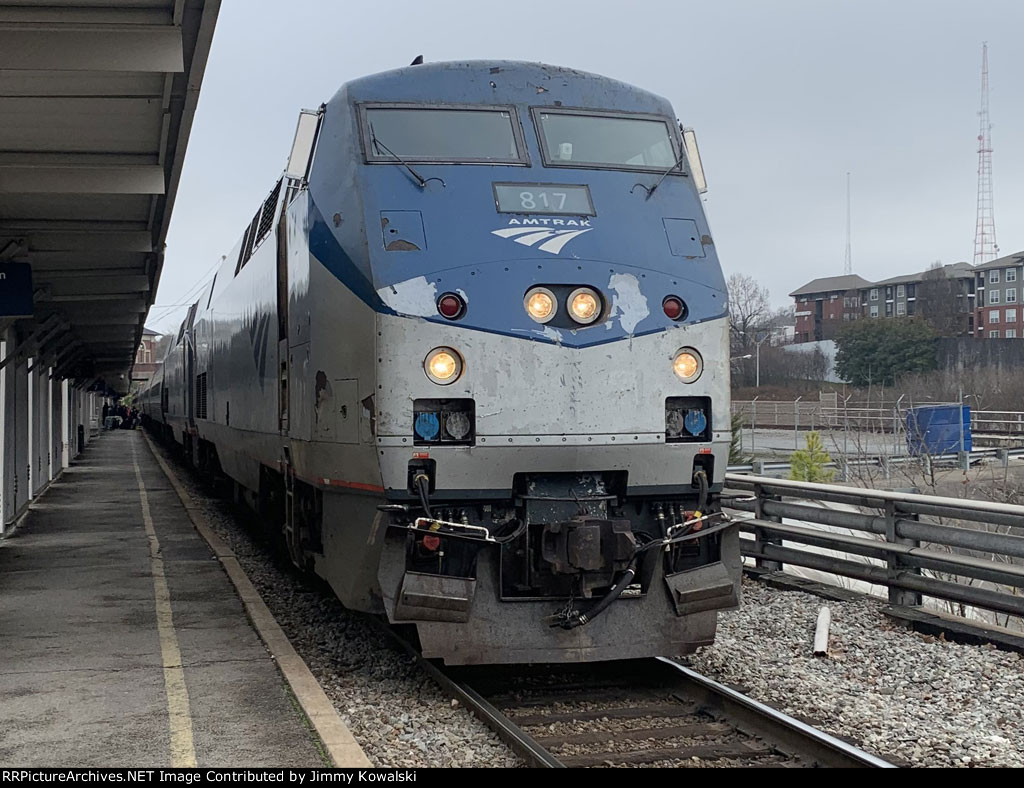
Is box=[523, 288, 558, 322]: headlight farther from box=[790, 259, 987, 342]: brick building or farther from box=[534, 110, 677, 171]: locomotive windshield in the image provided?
box=[790, 259, 987, 342]: brick building

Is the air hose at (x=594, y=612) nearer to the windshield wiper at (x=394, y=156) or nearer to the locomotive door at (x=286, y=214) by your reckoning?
the windshield wiper at (x=394, y=156)

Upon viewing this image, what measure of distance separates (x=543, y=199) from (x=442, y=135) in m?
0.80

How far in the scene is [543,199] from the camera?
6965 mm

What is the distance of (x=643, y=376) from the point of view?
6664 mm

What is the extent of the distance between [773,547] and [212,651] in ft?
17.5

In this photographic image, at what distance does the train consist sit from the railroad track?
309 millimetres

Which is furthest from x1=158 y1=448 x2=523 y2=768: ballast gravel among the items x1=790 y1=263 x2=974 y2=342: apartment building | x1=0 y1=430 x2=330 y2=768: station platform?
x1=790 y1=263 x2=974 y2=342: apartment building

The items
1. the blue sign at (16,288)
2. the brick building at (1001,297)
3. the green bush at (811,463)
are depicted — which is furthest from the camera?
the brick building at (1001,297)

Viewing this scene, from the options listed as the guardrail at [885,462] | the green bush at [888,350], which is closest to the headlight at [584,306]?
the guardrail at [885,462]

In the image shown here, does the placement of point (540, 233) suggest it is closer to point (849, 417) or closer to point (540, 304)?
point (540, 304)

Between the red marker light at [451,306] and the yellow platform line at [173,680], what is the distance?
2.59 meters

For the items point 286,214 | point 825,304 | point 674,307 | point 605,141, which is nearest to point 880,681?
point 674,307

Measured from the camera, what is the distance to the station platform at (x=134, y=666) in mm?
5617
